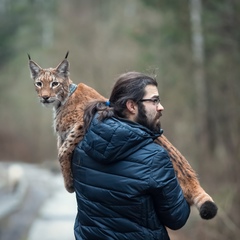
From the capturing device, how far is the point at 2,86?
1093 inches

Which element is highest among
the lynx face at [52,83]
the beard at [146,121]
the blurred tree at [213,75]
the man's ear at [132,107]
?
the blurred tree at [213,75]

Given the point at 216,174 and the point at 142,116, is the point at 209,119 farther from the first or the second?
the point at 142,116

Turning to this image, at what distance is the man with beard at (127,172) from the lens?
2.85m

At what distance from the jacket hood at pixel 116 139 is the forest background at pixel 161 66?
0.53m

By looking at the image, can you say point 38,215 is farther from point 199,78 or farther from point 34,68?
point 199,78

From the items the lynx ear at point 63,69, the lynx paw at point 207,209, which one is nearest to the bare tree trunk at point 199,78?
the lynx ear at point 63,69

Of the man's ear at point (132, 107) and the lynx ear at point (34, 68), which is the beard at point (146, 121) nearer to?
the man's ear at point (132, 107)

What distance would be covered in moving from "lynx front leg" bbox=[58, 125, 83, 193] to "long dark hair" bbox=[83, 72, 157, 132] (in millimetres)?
354

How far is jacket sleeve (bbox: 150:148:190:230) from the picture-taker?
9.26ft

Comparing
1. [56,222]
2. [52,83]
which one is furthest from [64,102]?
[56,222]

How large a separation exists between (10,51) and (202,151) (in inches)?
462

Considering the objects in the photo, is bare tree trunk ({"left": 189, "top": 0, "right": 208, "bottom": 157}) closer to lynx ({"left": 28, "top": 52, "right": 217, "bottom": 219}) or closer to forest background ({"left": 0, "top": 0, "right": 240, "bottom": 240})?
forest background ({"left": 0, "top": 0, "right": 240, "bottom": 240})

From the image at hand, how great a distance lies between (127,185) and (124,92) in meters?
0.57

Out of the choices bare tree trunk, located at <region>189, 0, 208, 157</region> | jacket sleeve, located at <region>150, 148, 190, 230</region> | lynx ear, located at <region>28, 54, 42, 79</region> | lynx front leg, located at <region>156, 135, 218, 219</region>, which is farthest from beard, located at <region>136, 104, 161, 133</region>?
bare tree trunk, located at <region>189, 0, 208, 157</region>
